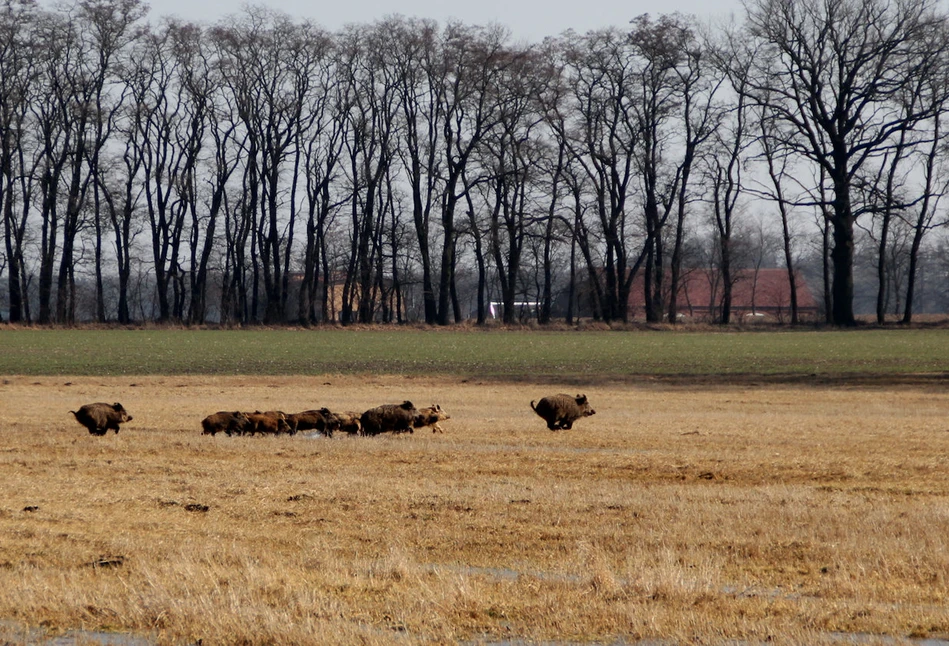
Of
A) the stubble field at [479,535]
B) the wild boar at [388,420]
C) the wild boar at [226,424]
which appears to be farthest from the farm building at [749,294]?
the stubble field at [479,535]

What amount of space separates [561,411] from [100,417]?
702cm

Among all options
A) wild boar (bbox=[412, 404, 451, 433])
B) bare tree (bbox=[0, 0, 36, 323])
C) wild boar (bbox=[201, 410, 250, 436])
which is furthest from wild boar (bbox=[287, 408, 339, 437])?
bare tree (bbox=[0, 0, 36, 323])

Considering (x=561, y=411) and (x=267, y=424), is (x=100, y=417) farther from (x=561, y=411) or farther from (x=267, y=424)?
(x=561, y=411)

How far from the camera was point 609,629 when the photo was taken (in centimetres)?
641

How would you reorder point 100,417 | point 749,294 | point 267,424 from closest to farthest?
1. point 100,417
2. point 267,424
3. point 749,294

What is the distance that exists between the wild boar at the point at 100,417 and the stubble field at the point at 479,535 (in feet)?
0.56

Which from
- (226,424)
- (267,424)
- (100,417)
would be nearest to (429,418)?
(267,424)

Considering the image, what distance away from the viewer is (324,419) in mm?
17203

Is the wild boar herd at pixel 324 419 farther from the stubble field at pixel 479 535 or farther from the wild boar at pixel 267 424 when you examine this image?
the stubble field at pixel 479 535

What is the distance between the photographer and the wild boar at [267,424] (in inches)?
663

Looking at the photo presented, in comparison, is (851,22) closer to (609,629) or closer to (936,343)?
(936,343)

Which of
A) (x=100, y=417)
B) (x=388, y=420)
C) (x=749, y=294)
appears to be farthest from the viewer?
(x=749, y=294)

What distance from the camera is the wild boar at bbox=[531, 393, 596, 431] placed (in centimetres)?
1820

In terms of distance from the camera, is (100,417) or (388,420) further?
(388,420)
